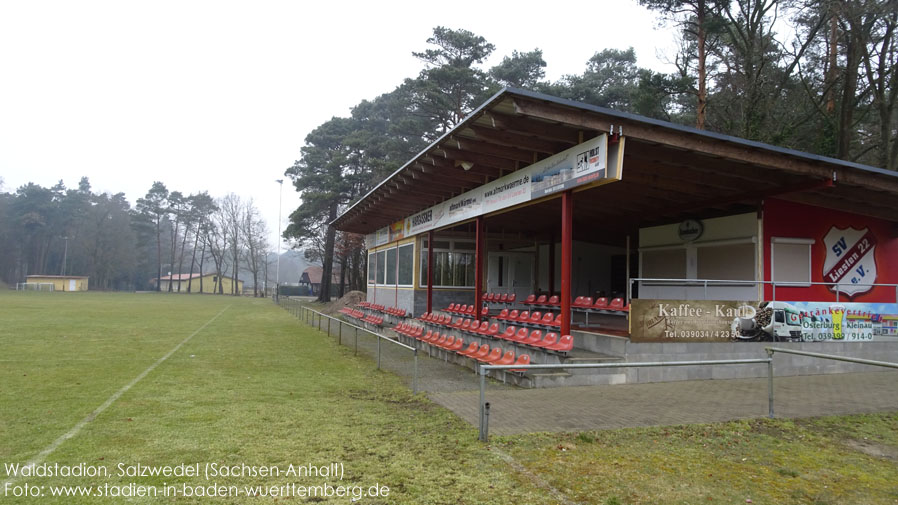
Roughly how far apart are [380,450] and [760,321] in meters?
8.47

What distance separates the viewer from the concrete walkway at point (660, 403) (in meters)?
6.57

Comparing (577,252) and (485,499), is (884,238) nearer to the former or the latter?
(577,252)

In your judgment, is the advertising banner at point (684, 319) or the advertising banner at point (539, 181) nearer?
the advertising banner at point (539, 181)

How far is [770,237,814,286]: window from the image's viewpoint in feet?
38.1

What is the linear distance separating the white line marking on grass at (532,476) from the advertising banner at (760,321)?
506cm

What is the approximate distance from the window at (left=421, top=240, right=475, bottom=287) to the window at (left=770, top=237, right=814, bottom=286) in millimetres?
10565

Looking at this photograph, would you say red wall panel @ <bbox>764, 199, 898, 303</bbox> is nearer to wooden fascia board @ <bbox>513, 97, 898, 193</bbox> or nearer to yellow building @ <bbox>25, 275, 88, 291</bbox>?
wooden fascia board @ <bbox>513, 97, 898, 193</bbox>

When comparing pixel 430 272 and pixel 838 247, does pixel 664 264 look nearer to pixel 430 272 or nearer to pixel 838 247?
pixel 838 247

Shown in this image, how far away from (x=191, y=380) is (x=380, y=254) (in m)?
16.9

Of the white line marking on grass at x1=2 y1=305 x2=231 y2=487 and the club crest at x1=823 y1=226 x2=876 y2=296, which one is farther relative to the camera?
the club crest at x1=823 y1=226 x2=876 y2=296

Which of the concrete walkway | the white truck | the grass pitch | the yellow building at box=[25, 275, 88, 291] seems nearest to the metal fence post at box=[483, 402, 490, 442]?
the grass pitch

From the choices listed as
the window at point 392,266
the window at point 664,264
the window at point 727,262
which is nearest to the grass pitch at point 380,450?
the window at point 727,262

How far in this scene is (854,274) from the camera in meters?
12.5

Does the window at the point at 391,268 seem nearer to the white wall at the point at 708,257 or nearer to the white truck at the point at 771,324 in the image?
the white wall at the point at 708,257
